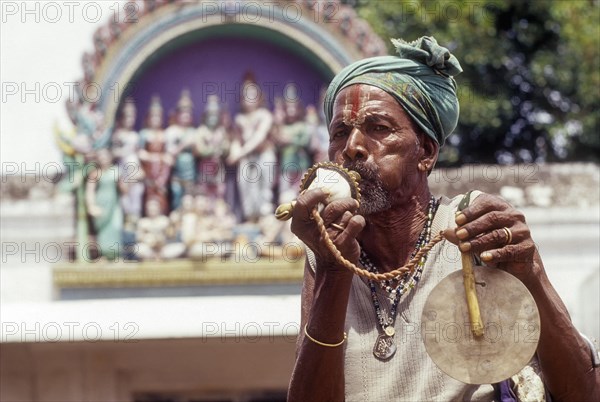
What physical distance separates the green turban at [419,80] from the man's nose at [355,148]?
0.13 metres

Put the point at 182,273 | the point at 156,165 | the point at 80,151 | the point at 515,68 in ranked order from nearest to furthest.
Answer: the point at 182,273 < the point at 80,151 < the point at 156,165 < the point at 515,68

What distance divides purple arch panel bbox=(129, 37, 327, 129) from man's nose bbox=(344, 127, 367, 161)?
768cm

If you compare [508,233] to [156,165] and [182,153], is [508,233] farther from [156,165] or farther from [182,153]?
[182,153]

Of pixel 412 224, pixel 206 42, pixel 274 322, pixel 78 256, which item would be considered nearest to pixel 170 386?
pixel 274 322

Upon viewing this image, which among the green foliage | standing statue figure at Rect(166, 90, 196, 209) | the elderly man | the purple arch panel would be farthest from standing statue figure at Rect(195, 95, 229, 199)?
the elderly man

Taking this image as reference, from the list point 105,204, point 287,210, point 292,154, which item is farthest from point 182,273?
point 287,210

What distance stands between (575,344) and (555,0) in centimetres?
1268

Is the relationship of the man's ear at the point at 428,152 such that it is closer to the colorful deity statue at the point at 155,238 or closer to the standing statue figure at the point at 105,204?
the colorful deity statue at the point at 155,238

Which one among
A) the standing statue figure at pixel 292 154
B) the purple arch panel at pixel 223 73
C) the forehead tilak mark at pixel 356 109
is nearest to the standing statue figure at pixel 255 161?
the standing statue figure at pixel 292 154

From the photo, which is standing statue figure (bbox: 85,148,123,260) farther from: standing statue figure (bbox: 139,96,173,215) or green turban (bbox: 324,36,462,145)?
green turban (bbox: 324,36,462,145)

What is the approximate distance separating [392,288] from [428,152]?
33 centimetres

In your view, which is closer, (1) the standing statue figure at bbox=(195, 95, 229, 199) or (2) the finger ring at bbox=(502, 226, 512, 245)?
(2) the finger ring at bbox=(502, 226, 512, 245)

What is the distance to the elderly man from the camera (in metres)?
2.57

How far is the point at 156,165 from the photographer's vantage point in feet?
32.9
